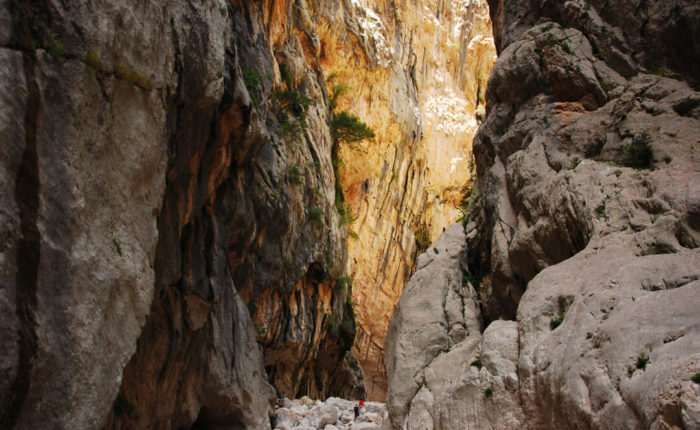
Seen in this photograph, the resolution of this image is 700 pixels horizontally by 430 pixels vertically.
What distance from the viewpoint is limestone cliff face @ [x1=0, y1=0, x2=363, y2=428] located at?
623 cm

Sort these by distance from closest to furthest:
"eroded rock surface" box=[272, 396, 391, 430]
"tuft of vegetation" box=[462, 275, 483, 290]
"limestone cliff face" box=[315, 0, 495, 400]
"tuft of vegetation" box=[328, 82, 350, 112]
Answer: "eroded rock surface" box=[272, 396, 391, 430] → "tuft of vegetation" box=[462, 275, 483, 290] → "tuft of vegetation" box=[328, 82, 350, 112] → "limestone cliff face" box=[315, 0, 495, 400]

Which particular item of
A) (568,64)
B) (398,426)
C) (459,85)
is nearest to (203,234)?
(398,426)

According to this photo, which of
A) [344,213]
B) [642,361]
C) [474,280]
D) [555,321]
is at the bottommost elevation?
[642,361]

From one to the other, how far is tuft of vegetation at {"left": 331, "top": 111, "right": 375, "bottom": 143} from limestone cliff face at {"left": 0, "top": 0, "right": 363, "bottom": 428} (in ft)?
30.1

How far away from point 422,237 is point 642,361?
32.1m

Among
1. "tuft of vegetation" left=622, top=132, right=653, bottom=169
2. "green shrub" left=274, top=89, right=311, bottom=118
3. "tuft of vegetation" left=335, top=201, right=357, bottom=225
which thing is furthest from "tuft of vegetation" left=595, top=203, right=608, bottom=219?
"tuft of vegetation" left=335, top=201, right=357, bottom=225

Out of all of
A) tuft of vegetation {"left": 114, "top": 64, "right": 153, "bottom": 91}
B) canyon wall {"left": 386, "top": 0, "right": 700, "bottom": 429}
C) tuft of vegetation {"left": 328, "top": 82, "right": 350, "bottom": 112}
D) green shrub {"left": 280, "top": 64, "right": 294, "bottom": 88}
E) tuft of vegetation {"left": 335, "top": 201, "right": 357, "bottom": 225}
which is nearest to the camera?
tuft of vegetation {"left": 114, "top": 64, "right": 153, "bottom": 91}

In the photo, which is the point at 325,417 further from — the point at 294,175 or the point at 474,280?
the point at 294,175

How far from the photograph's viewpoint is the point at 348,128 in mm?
30422

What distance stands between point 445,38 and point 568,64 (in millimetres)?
29833

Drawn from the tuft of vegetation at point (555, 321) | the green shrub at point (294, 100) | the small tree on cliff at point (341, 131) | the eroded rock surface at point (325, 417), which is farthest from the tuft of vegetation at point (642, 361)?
the small tree on cliff at point (341, 131)

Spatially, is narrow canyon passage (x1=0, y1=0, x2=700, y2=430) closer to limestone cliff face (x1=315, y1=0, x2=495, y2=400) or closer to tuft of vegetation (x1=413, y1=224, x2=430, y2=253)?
limestone cliff face (x1=315, y1=0, x2=495, y2=400)

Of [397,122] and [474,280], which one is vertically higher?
[397,122]

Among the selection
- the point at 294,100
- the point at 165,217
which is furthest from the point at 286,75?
the point at 165,217
